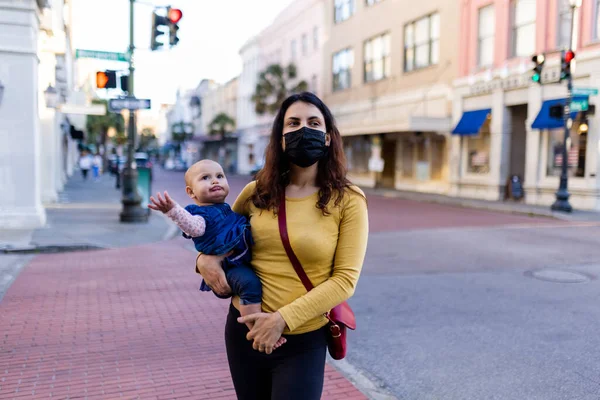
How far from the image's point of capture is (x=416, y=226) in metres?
15.2

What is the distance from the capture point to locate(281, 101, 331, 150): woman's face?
246 cm

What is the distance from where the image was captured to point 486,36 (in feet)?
81.1

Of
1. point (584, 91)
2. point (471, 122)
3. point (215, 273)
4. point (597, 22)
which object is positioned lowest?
point (215, 273)

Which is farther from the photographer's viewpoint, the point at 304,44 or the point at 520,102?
the point at 304,44

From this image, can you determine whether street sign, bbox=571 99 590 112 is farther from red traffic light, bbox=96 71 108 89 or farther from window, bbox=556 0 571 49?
red traffic light, bbox=96 71 108 89

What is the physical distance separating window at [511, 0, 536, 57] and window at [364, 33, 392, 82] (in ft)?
31.2

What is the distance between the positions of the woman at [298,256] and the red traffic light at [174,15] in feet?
40.4

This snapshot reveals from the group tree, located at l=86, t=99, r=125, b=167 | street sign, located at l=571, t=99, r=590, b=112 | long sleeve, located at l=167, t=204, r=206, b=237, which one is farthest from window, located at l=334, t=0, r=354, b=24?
long sleeve, located at l=167, t=204, r=206, b=237

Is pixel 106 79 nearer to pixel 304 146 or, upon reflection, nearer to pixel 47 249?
pixel 47 249

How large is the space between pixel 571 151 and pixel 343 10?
2123 centimetres

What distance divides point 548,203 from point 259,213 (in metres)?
20.7

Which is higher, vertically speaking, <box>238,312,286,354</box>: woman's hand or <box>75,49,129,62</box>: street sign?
<box>75,49,129,62</box>: street sign

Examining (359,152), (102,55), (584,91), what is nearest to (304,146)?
(102,55)

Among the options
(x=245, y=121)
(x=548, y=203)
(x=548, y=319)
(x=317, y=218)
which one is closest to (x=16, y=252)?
(x=548, y=319)
